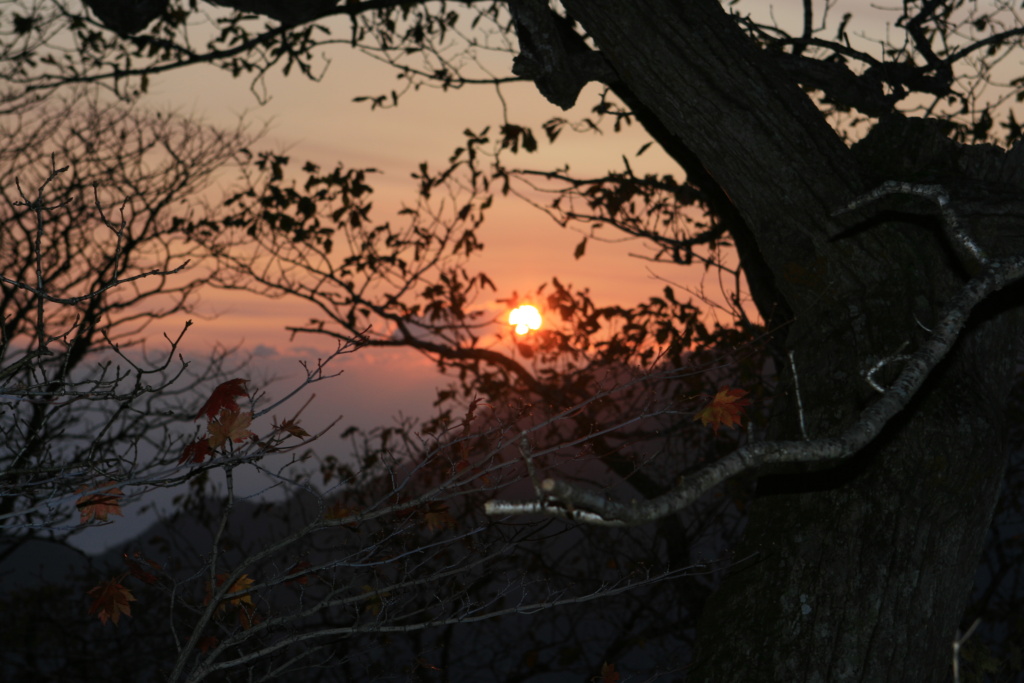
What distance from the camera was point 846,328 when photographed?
441 centimetres

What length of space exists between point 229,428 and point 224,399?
173mm

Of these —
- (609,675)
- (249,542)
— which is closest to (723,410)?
(609,675)

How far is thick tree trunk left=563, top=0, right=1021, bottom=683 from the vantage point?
12.2ft

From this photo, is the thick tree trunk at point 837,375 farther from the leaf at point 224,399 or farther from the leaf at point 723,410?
the leaf at point 224,399

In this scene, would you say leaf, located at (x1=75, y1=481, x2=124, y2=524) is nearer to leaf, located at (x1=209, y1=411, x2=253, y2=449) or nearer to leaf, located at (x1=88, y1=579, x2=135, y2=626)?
leaf, located at (x1=209, y1=411, x2=253, y2=449)

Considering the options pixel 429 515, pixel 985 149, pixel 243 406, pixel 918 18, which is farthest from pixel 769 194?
pixel 918 18

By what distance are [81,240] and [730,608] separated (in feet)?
32.8

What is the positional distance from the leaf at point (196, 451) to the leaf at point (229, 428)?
3 centimetres

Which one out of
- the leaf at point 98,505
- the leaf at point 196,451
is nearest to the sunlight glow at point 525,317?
the leaf at point 196,451

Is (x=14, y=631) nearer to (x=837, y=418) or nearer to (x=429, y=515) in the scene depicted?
(x=429, y=515)

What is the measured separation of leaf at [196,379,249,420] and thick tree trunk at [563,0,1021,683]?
239 centimetres

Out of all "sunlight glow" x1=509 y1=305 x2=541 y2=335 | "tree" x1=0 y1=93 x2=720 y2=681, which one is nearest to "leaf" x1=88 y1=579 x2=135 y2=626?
"tree" x1=0 y1=93 x2=720 y2=681

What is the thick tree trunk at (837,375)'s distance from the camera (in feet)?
12.2

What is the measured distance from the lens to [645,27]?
4344 millimetres
